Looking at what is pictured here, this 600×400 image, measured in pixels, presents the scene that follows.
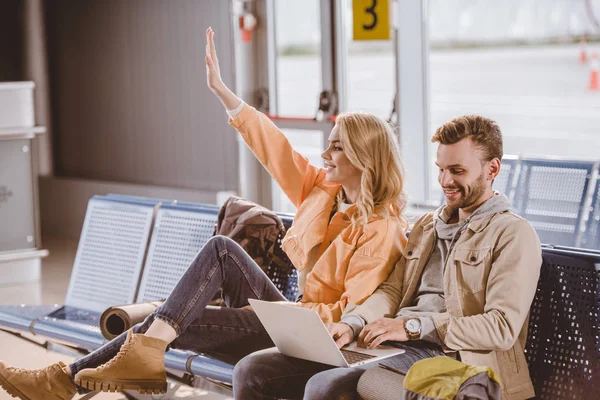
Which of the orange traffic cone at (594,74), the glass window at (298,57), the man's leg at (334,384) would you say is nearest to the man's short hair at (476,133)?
the man's leg at (334,384)

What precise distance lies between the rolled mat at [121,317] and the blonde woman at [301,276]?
26 cm

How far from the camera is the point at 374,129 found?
10.8 ft

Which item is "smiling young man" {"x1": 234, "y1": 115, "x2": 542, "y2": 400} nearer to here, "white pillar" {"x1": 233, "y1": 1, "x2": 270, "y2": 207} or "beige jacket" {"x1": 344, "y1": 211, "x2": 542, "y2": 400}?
"beige jacket" {"x1": 344, "y1": 211, "x2": 542, "y2": 400}

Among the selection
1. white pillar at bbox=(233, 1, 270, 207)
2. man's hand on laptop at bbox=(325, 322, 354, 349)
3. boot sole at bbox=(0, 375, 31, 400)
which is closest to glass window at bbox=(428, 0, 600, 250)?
white pillar at bbox=(233, 1, 270, 207)

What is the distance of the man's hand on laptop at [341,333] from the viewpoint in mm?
2961

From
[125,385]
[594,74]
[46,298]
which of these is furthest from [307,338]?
[594,74]

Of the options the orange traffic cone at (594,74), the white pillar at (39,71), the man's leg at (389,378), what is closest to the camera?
the man's leg at (389,378)

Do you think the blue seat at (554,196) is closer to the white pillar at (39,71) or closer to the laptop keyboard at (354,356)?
the laptop keyboard at (354,356)

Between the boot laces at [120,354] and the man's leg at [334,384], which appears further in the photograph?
the boot laces at [120,354]

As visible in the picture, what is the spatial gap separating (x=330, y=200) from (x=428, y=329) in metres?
0.82

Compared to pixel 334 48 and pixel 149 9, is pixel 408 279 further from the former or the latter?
pixel 149 9

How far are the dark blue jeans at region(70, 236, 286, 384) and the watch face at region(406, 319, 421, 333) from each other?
74 centimetres

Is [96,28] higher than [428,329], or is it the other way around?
[96,28]

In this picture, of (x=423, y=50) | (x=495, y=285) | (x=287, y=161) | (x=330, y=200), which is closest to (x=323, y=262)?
(x=330, y=200)
